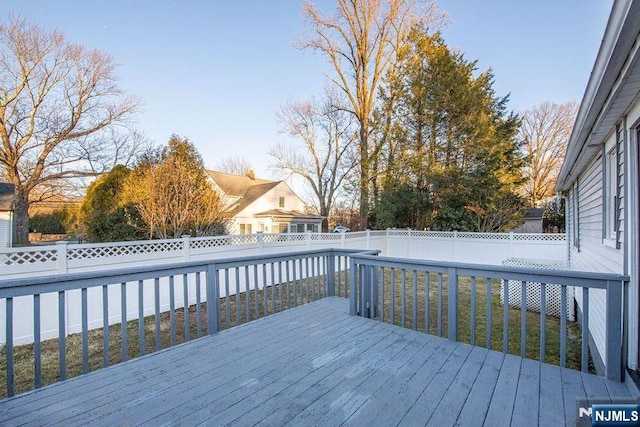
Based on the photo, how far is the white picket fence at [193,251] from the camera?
4.62m

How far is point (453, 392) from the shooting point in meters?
2.10

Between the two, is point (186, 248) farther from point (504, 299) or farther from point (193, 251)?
point (504, 299)

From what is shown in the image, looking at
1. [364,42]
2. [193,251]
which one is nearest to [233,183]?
[364,42]

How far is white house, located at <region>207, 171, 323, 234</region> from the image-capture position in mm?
18875

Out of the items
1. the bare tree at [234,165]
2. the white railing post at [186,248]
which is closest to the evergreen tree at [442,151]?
the white railing post at [186,248]

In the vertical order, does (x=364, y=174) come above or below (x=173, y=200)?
above

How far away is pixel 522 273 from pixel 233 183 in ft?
65.6

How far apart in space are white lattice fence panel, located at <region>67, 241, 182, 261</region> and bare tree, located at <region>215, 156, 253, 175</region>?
917 inches

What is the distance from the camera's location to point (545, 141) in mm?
19016

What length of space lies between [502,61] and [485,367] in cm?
1491

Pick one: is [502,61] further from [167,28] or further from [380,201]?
[167,28]

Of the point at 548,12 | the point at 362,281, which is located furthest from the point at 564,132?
the point at 362,281

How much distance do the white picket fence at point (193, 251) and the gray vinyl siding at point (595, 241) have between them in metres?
4.27

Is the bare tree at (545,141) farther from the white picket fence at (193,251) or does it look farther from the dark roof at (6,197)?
the dark roof at (6,197)
